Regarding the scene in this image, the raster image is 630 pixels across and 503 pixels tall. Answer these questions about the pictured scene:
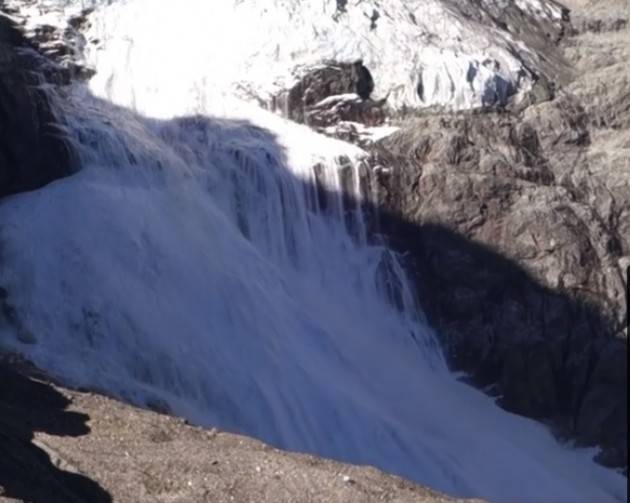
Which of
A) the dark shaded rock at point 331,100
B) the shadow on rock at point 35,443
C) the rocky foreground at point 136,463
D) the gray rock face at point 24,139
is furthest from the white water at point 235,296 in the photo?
the rocky foreground at point 136,463

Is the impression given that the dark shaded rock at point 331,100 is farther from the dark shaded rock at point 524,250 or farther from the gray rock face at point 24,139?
the gray rock face at point 24,139

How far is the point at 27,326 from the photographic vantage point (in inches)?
1396

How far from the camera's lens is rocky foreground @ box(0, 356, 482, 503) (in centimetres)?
Answer: 2314

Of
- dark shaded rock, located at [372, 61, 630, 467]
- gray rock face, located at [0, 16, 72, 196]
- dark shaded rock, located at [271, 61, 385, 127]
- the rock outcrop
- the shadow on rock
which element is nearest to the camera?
the shadow on rock

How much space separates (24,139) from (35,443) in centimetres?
1792

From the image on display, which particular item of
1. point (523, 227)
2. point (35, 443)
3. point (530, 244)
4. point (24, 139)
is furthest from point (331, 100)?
point (35, 443)

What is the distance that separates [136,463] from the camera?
80.5 ft

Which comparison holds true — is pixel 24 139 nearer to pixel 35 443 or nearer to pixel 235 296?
pixel 235 296

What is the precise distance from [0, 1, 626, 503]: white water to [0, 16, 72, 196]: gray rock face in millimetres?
500

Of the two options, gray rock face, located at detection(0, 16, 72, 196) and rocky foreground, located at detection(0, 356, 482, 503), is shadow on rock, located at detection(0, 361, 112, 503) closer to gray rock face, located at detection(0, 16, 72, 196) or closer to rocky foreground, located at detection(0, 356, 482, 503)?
rocky foreground, located at detection(0, 356, 482, 503)

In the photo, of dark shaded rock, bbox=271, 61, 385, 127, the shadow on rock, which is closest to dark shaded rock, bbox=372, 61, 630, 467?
dark shaded rock, bbox=271, 61, 385, 127

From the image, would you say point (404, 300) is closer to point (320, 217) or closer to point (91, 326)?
point (320, 217)

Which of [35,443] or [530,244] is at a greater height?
[35,443]

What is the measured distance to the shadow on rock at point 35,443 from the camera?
71.2 feet
